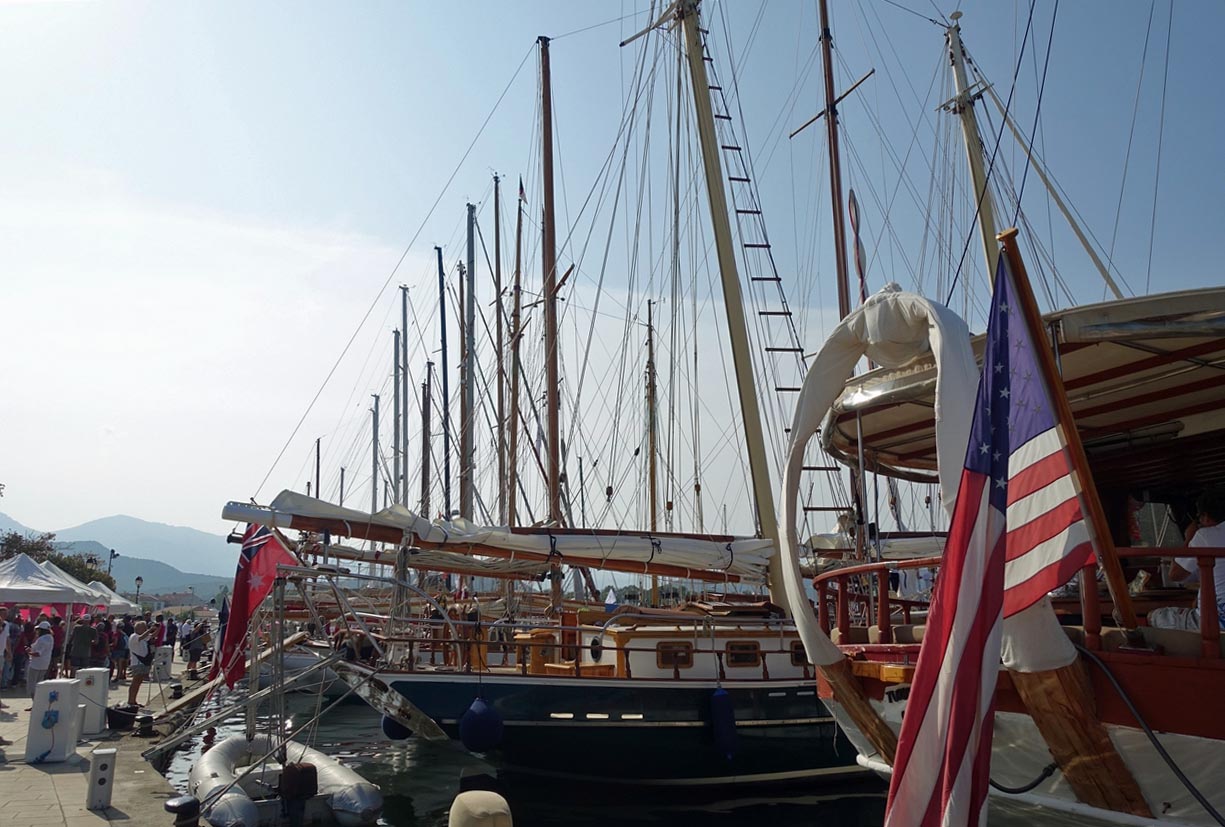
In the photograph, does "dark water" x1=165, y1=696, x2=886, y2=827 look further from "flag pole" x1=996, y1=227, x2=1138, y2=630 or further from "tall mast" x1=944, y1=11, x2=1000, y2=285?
"tall mast" x1=944, y1=11, x2=1000, y2=285

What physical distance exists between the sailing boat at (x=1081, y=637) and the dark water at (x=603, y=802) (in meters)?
5.76

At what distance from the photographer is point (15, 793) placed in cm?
1009

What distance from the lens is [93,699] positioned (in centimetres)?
1480

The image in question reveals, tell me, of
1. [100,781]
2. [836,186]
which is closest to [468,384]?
[836,186]

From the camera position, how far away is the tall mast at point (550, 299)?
22719mm

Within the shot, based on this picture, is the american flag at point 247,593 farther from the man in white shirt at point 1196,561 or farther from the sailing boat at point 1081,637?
the man in white shirt at point 1196,561

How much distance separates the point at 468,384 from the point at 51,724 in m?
24.1

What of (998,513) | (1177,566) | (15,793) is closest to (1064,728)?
(998,513)

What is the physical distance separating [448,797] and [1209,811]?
38.5ft

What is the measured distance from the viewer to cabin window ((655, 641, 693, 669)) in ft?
46.5

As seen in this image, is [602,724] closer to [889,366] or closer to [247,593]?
[247,593]

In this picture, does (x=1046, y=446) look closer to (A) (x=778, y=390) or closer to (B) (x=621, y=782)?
(B) (x=621, y=782)

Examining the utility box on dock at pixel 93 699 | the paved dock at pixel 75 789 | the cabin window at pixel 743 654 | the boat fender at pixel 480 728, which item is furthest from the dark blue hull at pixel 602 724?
the utility box on dock at pixel 93 699

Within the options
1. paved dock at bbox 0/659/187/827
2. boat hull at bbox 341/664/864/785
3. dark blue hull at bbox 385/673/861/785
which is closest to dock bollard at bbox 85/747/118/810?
paved dock at bbox 0/659/187/827
